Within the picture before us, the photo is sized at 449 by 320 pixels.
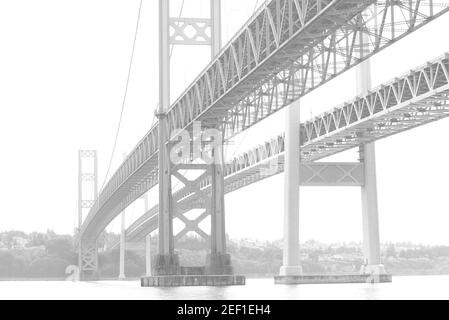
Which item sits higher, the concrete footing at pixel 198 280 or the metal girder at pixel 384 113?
the metal girder at pixel 384 113

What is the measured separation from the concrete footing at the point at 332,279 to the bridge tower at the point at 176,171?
5.00m

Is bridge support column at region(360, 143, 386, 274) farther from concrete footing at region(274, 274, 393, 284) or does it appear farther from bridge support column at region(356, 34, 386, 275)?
concrete footing at region(274, 274, 393, 284)

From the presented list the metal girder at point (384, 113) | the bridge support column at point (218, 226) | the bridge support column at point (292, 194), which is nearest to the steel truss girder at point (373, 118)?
the metal girder at point (384, 113)

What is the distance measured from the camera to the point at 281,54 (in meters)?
27.2

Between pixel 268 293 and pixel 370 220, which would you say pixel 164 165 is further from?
pixel 268 293

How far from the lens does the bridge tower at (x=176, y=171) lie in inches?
1575

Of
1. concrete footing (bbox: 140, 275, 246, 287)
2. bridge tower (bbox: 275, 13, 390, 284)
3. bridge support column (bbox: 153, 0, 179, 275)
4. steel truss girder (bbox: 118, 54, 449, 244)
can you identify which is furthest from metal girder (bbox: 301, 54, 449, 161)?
concrete footing (bbox: 140, 275, 246, 287)

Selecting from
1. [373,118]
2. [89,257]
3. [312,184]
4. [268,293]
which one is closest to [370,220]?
[312,184]

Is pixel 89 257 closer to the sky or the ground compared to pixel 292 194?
closer to the sky

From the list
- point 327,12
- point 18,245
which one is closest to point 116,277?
point 18,245

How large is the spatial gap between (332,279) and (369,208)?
10.6ft

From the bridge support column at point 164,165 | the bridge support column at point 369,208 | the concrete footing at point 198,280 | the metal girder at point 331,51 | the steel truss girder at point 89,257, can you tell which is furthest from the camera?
the steel truss girder at point 89,257

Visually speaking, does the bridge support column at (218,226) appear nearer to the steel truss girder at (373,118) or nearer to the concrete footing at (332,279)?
the steel truss girder at (373,118)

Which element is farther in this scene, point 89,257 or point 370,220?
point 89,257
